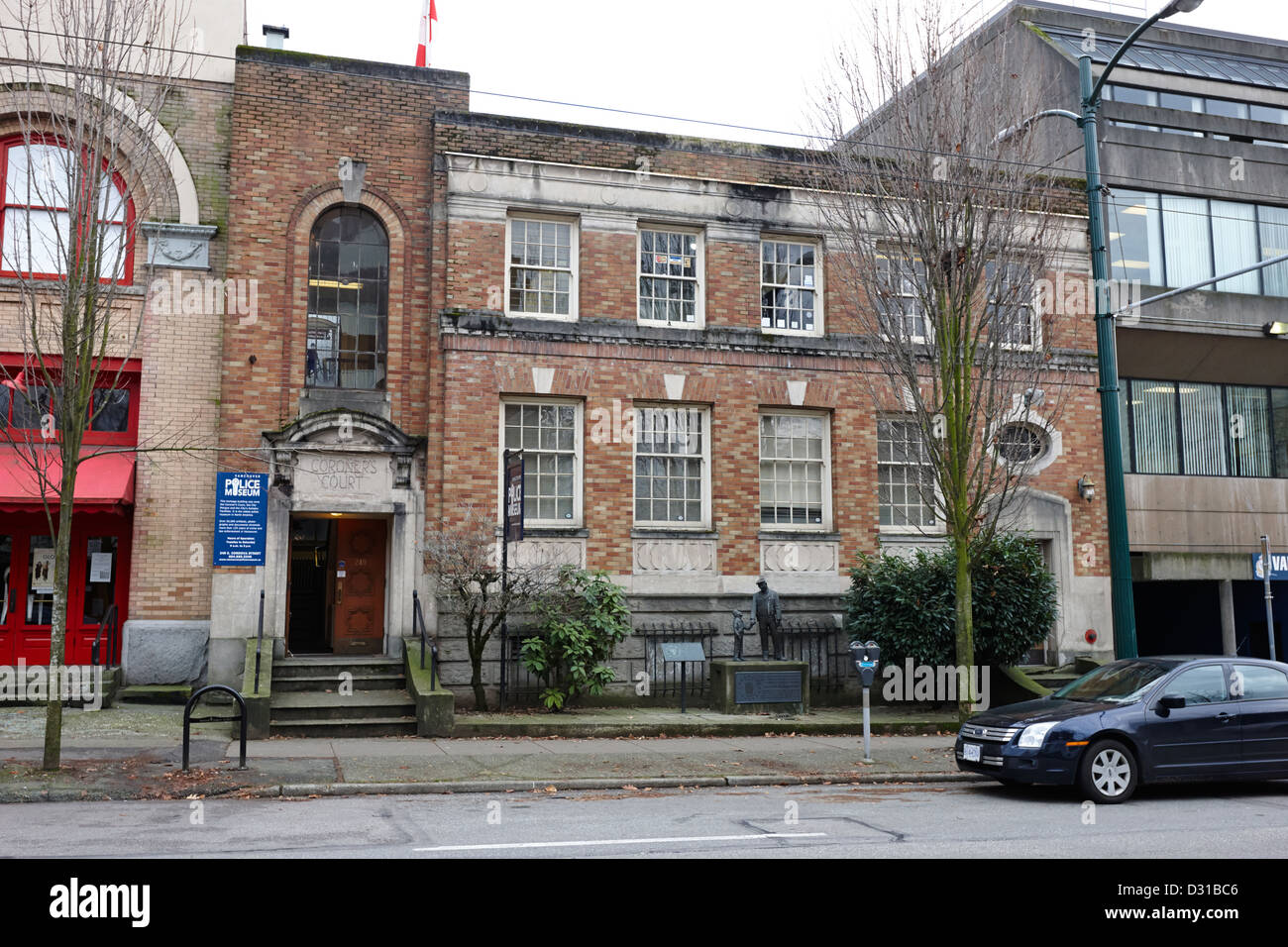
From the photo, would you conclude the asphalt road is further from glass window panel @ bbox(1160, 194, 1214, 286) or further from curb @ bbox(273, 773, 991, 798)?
glass window panel @ bbox(1160, 194, 1214, 286)

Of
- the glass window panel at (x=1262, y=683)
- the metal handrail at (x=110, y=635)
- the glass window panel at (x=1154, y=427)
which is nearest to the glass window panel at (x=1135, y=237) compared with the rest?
the glass window panel at (x=1154, y=427)

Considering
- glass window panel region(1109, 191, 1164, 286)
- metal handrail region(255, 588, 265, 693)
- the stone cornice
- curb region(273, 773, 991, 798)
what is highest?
glass window panel region(1109, 191, 1164, 286)

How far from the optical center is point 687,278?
62.8 ft

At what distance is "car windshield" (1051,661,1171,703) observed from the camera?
11.3 m

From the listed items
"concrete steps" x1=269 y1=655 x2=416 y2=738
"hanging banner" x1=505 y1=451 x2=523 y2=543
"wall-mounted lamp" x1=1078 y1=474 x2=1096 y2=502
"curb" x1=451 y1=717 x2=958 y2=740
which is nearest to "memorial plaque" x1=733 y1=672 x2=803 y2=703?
"curb" x1=451 y1=717 x2=958 y2=740

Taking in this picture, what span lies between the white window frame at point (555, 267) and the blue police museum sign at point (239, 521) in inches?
195

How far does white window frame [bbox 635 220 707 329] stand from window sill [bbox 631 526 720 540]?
342cm

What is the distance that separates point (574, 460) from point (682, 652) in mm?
3608

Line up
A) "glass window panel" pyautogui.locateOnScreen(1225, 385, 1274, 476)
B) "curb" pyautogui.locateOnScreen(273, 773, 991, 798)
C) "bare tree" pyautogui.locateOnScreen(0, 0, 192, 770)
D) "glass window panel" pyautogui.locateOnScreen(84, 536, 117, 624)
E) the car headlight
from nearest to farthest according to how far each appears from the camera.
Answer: the car headlight < "curb" pyautogui.locateOnScreen(273, 773, 991, 798) < "bare tree" pyautogui.locateOnScreen(0, 0, 192, 770) < "glass window panel" pyautogui.locateOnScreen(84, 536, 117, 624) < "glass window panel" pyautogui.locateOnScreen(1225, 385, 1274, 476)

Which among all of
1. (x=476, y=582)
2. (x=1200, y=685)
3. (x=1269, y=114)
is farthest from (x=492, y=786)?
(x=1269, y=114)

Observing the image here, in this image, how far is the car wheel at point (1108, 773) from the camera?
10.6 metres

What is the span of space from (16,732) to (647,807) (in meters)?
8.70

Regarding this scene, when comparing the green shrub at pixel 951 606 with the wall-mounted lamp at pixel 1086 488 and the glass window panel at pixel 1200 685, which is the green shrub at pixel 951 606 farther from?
the glass window panel at pixel 1200 685

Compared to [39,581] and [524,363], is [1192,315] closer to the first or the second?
[524,363]
